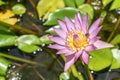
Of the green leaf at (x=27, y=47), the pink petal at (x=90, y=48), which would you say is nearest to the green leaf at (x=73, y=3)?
the green leaf at (x=27, y=47)

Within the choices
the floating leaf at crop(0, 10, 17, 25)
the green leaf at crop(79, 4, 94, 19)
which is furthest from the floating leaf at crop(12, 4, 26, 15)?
the green leaf at crop(79, 4, 94, 19)

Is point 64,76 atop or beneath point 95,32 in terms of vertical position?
beneath

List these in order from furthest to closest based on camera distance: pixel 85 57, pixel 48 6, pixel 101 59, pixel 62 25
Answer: pixel 48 6 → pixel 101 59 → pixel 62 25 → pixel 85 57

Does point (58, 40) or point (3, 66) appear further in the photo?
point (3, 66)

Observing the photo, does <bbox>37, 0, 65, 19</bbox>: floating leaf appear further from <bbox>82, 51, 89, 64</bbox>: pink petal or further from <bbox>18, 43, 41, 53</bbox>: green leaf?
<bbox>82, 51, 89, 64</bbox>: pink petal

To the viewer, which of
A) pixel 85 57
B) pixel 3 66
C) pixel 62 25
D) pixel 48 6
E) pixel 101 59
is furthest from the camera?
pixel 48 6

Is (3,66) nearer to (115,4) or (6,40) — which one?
(6,40)

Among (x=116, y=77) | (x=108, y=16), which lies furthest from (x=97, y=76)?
(x=108, y=16)

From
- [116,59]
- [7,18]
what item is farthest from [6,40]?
[116,59]
